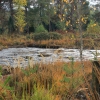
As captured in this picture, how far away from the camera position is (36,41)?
28.8 m

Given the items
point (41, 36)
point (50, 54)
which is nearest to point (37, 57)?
point (50, 54)

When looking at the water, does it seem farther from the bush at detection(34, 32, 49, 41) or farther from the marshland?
the bush at detection(34, 32, 49, 41)

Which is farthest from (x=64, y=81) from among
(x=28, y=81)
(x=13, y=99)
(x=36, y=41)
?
(x=36, y=41)

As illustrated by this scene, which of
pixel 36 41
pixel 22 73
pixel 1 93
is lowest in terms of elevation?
pixel 36 41

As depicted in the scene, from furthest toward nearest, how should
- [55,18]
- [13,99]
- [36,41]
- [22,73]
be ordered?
[55,18]
[36,41]
[22,73]
[13,99]

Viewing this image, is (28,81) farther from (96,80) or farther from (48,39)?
(48,39)

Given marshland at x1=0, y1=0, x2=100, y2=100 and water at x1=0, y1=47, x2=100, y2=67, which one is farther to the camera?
water at x1=0, y1=47, x2=100, y2=67

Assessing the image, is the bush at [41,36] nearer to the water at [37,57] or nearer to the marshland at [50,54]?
the marshland at [50,54]

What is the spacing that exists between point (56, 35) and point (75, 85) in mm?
25767

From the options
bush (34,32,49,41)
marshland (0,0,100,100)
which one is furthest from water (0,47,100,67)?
bush (34,32,49,41)

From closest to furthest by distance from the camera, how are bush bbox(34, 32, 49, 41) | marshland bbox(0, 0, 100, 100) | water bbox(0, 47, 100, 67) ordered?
marshland bbox(0, 0, 100, 100) < water bbox(0, 47, 100, 67) < bush bbox(34, 32, 49, 41)

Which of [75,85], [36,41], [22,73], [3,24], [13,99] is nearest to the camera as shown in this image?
[13,99]

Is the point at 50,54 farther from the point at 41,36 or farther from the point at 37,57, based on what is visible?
the point at 41,36

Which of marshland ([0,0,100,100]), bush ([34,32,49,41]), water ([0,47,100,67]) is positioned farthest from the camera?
bush ([34,32,49,41])
